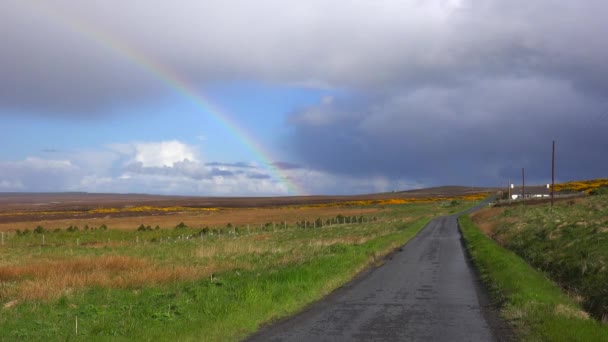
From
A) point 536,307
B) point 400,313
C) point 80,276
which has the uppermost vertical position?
point 536,307

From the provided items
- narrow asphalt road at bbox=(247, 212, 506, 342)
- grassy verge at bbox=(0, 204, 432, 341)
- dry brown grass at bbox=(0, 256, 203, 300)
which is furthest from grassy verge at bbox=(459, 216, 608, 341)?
dry brown grass at bbox=(0, 256, 203, 300)

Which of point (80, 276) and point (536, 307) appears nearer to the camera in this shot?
point (536, 307)

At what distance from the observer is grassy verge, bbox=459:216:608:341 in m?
11.0

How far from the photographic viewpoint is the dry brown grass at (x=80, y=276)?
1792 cm

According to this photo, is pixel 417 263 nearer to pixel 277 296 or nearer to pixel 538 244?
pixel 538 244

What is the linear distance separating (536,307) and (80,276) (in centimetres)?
1563

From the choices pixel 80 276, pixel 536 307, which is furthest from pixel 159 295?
pixel 536 307

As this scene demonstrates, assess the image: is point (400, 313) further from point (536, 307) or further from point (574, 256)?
point (574, 256)

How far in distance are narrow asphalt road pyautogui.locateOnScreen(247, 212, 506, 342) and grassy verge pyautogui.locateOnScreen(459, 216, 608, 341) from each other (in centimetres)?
50

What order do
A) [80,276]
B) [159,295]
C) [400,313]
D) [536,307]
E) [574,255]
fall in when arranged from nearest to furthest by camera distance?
[400,313] → [536,307] → [159,295] → [80,276] → [574,255]

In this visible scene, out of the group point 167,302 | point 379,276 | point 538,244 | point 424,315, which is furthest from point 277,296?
point 538,244

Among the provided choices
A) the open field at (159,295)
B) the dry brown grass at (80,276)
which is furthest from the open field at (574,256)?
the dry brown grass at (80,276)

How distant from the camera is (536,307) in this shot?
13.8 metres

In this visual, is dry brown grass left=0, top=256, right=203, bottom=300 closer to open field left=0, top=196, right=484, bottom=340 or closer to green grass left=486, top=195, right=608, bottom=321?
open field left=0, top=196, right=484, bottom=340
